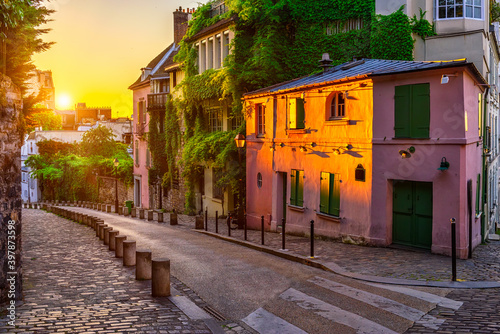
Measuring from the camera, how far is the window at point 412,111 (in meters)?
14.4

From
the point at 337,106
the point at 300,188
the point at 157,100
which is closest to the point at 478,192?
the point at 337,106

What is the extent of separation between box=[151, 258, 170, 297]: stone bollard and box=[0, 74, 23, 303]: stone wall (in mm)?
2298

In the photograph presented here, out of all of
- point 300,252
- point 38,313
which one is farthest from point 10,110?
point 300,252

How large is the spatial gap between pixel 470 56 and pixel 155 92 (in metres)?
25.2

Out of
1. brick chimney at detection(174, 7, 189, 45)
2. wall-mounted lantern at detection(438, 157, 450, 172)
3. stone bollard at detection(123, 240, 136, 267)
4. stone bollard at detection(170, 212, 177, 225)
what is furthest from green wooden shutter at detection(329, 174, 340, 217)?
Result: brick chimney at detection(174, 7, 189, 45)

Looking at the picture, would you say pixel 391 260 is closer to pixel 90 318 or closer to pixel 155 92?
pixel 90 318

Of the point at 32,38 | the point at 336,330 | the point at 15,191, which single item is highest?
the point at 32,38

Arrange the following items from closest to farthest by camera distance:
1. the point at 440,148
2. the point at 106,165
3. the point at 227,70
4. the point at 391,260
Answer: the point at 391,260, the point at 440,148, the point at 227,70, the point at 106,165

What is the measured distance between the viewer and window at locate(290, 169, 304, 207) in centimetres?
1923

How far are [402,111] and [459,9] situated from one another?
33.4 ft

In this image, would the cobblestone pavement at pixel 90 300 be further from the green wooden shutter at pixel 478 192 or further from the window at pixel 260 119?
the green wooden shutter at pixel 478 192

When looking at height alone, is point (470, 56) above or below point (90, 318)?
above

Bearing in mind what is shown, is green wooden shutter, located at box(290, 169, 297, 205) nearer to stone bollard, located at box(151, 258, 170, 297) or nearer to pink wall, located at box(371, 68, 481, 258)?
→ pink wall, located at box(371, 68, 481, 258)

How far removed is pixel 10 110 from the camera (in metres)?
8.84
